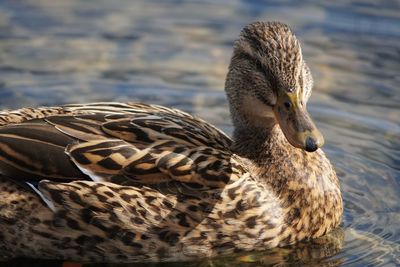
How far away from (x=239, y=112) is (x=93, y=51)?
4121 mm

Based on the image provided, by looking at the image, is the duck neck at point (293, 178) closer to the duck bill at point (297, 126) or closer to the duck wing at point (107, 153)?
the duck wing at point (107, 153)

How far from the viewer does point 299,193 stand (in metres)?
9.25

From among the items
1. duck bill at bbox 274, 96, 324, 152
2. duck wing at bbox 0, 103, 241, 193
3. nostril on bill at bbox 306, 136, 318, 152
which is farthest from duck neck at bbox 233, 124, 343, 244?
nostril on bill at bbox 306, 136, 318, 152

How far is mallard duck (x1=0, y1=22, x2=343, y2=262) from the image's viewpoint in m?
8.68

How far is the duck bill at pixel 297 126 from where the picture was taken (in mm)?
8508

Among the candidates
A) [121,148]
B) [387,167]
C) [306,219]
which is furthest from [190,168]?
[387,167]

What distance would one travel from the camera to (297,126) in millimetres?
8633

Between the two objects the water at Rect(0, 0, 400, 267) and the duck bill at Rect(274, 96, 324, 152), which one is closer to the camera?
the duck bill at Rect(274, 96, 324, 152)

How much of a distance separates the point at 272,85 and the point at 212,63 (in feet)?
13.4

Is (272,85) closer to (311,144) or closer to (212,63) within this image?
(311,144)

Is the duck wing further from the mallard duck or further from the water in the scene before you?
the water

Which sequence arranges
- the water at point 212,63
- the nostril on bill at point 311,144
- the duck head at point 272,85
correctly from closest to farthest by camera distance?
the nostril on bill at point 311,144 < the duck head at point 272,85 < the water at point 212,63

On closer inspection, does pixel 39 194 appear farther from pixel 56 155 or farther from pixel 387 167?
pixel 387 167

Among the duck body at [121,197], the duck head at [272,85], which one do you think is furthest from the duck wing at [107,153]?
the duck head at [272,85]
